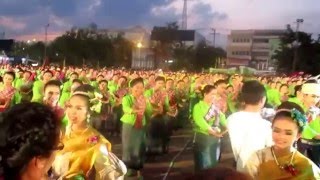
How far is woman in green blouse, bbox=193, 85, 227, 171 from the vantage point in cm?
813

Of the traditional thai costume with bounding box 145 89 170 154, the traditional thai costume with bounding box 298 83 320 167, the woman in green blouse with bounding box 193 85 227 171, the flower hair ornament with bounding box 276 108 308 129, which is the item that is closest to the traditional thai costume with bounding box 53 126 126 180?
the flower hair ornament with bounding box 276 108 308 129

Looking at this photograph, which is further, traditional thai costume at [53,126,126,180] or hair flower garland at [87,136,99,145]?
hair flower garland at [87,136,99,145]

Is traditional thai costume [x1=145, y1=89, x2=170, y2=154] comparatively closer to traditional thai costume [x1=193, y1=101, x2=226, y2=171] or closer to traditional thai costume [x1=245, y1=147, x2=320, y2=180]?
traditional thai costume [x1=193, y1=101, x2=226, y2=171]

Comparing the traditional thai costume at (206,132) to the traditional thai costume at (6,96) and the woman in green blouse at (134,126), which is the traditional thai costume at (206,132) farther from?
the traditional thai costume at (6,96)

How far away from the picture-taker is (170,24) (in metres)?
76.8

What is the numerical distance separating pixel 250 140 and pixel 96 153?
4.15 ft

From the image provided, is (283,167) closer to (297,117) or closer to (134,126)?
(297,117)

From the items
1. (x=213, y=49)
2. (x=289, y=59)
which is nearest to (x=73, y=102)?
(x=289, y=59)

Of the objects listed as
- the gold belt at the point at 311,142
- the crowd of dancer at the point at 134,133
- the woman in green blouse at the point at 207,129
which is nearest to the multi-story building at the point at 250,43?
the crowd of dancer at the point at 134,133

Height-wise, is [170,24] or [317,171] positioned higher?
[170,24]

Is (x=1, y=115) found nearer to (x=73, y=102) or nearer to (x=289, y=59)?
(x=73, y=102)

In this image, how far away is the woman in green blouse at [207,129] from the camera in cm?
813

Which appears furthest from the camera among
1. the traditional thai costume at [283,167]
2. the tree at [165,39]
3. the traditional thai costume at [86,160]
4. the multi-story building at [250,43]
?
the multi-story building at [250,43]

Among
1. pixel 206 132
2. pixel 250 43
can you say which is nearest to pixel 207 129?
pixel 206 132
